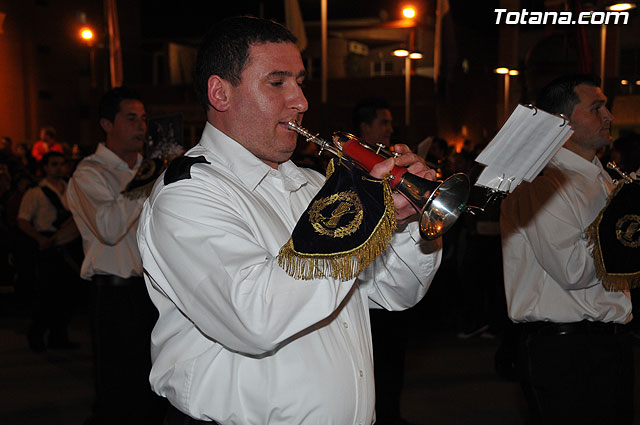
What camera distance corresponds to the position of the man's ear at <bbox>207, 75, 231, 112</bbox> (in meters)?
2.18

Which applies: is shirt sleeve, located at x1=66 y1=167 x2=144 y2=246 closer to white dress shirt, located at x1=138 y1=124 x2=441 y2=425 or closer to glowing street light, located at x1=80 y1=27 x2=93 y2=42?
white dress shirt, located at x1=138 y1=124 x2=441 y2=425

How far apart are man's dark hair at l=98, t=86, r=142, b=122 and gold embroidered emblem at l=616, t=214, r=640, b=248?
3.31 meters

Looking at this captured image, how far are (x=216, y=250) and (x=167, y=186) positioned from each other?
286mm

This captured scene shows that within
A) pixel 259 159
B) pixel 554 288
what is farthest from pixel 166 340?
pixel 554 288

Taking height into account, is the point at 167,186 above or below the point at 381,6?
below

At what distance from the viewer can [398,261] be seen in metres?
2.27

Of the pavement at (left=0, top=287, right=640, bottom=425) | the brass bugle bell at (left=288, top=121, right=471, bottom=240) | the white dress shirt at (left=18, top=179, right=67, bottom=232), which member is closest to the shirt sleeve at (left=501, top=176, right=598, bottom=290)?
the brass bugle bell at (left=288, top=121, right=471, bottom=240)

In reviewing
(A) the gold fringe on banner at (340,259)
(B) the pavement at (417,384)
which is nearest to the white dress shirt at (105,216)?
(B) the pavement at (417,384)

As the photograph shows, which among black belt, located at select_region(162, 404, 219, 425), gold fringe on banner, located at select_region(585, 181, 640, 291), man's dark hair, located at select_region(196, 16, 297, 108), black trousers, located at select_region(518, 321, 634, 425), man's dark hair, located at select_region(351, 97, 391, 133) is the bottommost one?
black trousers, located at select_region(518, 321, 634, 425)

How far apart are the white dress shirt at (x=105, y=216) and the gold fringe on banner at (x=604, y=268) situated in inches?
105

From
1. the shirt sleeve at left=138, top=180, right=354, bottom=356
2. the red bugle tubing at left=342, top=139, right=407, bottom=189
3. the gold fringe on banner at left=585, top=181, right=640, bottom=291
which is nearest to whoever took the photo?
the shirt sleeve at left=138, top=180, right=354, bottom=356

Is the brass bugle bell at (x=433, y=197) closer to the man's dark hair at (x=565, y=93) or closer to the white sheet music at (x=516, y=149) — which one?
the white sheet music at (x=516, y=149)

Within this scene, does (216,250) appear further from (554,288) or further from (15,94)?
(15,94)

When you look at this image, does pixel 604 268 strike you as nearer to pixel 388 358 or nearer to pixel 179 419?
pixel 388 358
